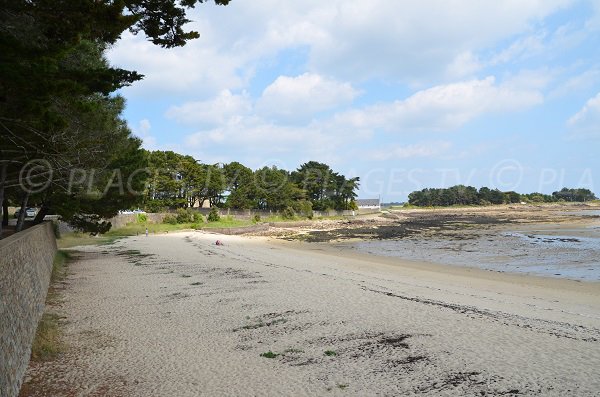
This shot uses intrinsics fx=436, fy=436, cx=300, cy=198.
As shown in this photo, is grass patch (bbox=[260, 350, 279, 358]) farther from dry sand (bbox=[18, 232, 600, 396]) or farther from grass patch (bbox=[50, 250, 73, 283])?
grass patch (bbox=[50, 250, 73, 283])

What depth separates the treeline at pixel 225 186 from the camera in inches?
2266

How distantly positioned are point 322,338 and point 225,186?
58.7 m

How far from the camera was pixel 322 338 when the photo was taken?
779 centimetres

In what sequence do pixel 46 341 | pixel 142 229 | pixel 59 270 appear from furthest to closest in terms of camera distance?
pixel 142 229 → pixel 59 270 → pixel 46 341

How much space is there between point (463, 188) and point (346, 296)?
15044 cm

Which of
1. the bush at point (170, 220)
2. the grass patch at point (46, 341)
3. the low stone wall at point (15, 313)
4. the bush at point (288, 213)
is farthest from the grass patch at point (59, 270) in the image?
the bush at point (288, 213)

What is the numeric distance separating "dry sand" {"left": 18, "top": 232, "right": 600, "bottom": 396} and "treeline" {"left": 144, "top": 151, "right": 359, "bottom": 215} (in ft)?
128

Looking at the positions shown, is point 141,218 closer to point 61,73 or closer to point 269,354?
point 61,73

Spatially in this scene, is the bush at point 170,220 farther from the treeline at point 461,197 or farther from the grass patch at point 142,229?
the treeline at point 461,197

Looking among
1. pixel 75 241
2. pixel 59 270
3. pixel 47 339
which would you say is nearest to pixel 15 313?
pixel 47 339

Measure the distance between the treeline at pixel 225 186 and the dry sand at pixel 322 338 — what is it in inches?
1534

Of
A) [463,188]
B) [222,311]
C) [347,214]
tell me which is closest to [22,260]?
[222,311]

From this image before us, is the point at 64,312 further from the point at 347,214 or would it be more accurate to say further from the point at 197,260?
the point at 347,214

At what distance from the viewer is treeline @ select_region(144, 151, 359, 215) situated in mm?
57562
